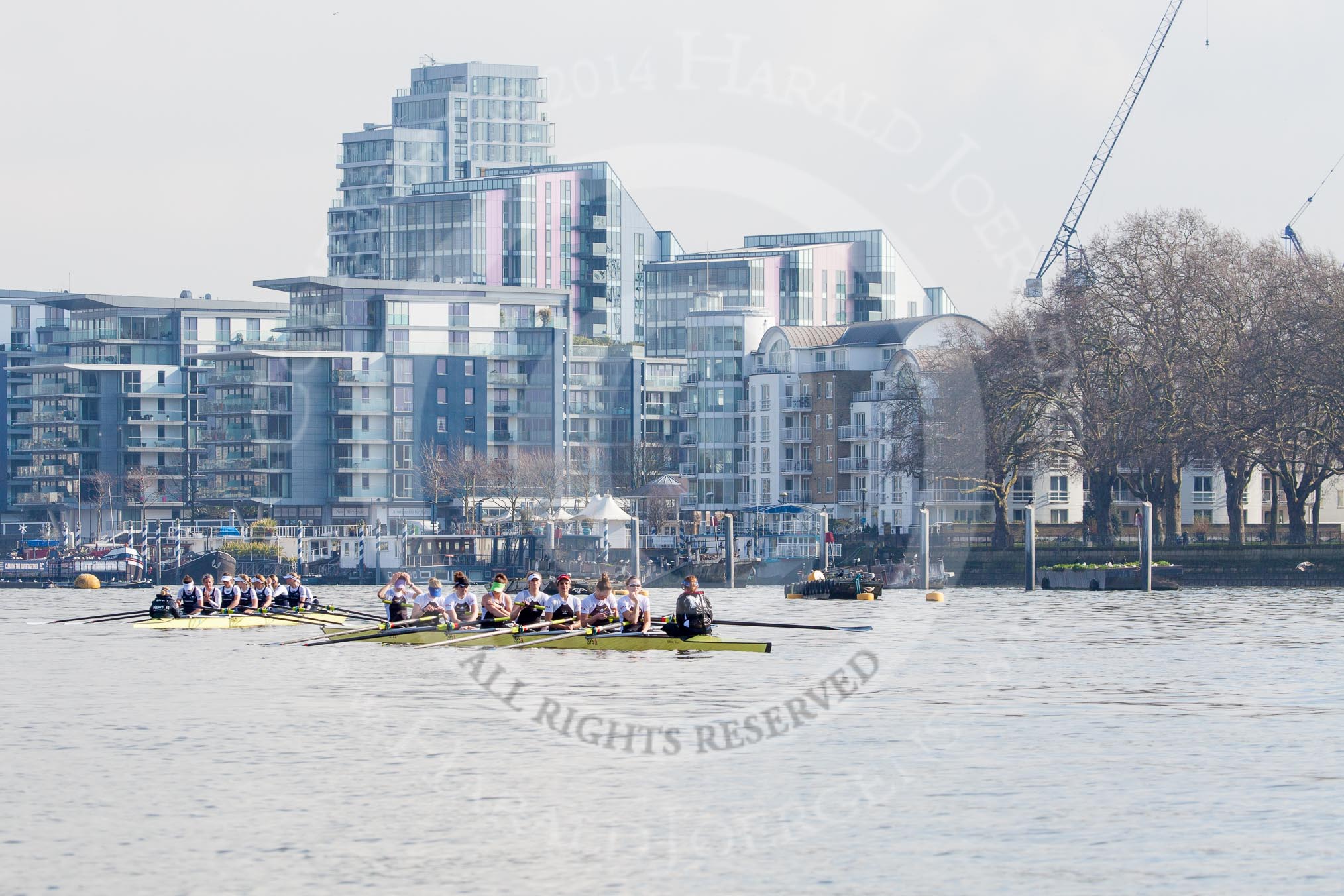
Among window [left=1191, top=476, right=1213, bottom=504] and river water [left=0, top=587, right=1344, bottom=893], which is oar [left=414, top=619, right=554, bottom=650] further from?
window [left=1191, top=476, right=1213, bottom=504]

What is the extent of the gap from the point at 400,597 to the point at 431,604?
2.09 metres

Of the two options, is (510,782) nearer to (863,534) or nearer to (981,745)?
(981,745)

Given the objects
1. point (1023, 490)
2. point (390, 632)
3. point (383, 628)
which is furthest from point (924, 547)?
point (390, 632)

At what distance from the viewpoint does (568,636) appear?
151 feet

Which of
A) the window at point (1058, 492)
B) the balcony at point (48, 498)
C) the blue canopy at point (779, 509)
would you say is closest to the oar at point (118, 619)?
the blue canopy at point (779, 509)

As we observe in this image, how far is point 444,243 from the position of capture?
172 metres

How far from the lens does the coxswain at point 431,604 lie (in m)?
49.9

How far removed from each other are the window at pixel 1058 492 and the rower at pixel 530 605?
72.7 meters

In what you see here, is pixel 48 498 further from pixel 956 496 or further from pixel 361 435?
pixel 956 496

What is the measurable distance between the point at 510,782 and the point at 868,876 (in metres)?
7.88

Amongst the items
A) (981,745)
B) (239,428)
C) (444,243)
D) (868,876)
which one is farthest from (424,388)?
(868,876)

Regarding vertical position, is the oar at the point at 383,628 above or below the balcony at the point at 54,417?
below

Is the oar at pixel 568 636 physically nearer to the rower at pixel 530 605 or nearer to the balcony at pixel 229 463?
the rower at pixel 530 605

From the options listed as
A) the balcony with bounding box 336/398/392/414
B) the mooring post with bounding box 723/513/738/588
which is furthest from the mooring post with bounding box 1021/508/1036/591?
the balcony with bounding box 336/398/392/414
